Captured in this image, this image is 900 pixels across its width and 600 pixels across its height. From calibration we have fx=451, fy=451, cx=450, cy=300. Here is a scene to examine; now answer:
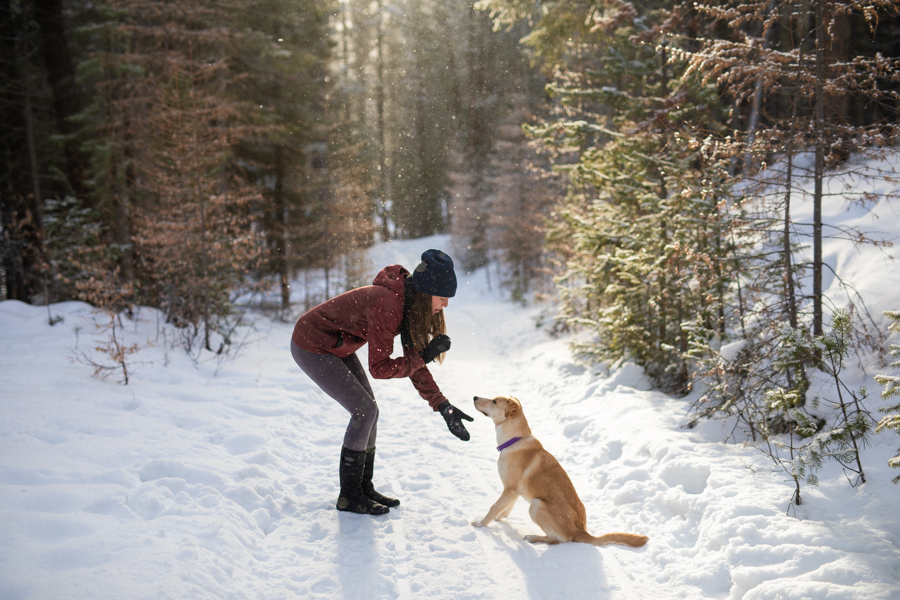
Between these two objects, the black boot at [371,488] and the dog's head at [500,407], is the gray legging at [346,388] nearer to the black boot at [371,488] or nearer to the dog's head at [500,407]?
the black boot at [371,488]

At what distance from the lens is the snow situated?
9.28 ft

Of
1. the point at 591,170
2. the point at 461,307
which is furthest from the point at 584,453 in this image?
the point at 461,307

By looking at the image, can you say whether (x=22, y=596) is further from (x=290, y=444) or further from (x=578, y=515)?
(x=578, y=515)

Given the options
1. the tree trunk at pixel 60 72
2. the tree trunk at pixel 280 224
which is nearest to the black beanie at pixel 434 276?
the tree trunk at pixel 280 224

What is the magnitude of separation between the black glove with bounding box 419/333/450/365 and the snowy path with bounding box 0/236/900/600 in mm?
1465

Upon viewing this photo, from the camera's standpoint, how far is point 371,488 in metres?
4.17

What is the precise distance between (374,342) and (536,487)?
1746mm

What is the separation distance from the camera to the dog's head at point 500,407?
400 cm

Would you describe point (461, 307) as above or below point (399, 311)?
below

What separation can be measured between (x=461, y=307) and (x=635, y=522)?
64.4 feet

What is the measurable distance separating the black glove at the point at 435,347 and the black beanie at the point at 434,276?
359 millimetres

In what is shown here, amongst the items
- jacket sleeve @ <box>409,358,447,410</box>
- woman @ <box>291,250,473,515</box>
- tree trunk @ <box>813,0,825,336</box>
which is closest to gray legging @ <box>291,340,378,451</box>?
woman @ <box>291,250,473,515</box>

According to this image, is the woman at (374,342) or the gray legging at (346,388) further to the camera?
the gray legging at (346,388)

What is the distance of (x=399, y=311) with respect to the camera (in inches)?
140
